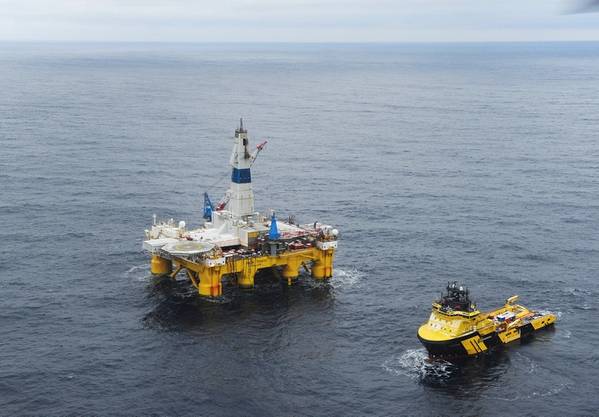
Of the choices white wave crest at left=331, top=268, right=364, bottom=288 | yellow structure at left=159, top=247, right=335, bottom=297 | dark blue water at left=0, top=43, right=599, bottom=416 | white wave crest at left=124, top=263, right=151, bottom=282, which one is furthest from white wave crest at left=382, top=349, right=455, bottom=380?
white wave crest at left=124, top=263, right=151, bottom=282

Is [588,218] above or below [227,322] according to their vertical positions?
above

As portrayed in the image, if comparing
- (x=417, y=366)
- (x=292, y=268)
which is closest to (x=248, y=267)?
(x=292, y=268)

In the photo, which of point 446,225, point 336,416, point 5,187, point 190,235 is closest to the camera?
point 336,416

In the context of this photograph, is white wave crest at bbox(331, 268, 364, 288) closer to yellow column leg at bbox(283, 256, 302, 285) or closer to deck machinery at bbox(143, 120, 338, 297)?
deck machinery at bbox(143, 120, 338, 297)

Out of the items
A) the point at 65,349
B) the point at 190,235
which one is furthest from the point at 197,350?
the point at 190,235

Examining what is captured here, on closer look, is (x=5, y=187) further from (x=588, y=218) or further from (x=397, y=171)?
(x=588, y=218)

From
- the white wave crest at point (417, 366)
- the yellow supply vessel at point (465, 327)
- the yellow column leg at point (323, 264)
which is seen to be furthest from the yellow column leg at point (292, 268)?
A: the white wave crest at point (417, 366)

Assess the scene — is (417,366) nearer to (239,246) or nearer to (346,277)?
(346,277)
